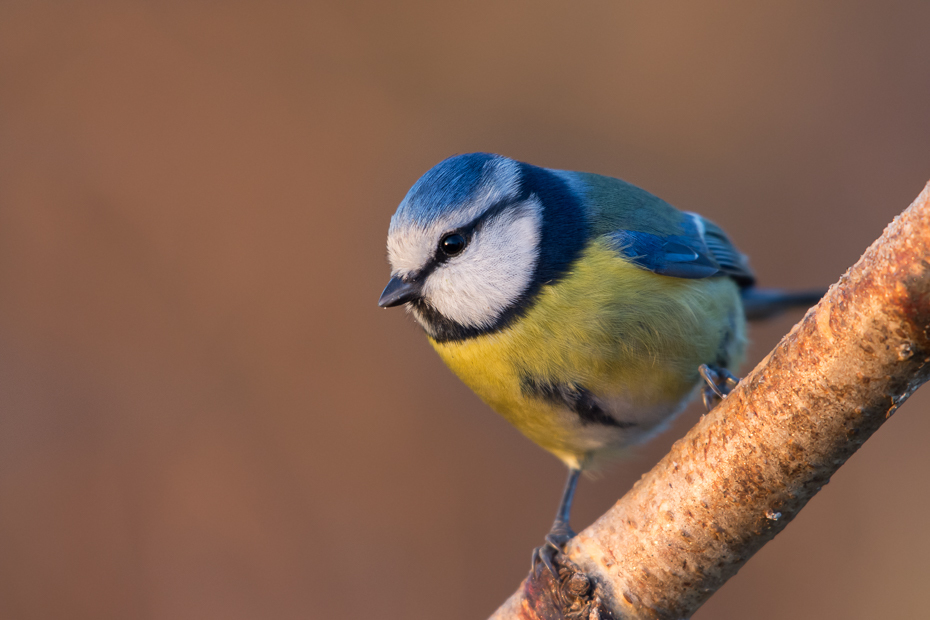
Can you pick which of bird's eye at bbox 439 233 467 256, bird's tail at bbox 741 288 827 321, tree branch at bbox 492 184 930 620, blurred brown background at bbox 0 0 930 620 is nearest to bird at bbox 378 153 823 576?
bird's eye at bbox 439 233 467 256

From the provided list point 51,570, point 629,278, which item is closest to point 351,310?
point 51,570

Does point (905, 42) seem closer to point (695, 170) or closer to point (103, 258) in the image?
point (695, 170)

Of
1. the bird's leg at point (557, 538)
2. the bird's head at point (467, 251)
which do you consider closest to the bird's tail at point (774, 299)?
the bird's leg at point (557, 538)

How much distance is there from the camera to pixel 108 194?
3.71 m

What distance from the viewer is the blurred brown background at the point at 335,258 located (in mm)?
3387

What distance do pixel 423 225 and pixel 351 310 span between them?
78.3 inches

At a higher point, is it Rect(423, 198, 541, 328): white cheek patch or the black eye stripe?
the black eye stripe

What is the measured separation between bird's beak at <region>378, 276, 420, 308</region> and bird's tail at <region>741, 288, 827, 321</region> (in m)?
1.35

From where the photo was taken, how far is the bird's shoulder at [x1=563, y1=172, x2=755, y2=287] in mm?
1935

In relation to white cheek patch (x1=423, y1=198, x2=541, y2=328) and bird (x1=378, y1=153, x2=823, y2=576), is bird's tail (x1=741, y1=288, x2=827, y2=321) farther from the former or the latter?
white cheek patch (x1=423, y1=198, x2=541, y2=328)

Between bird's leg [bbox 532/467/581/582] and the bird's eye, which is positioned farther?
the bird's eye

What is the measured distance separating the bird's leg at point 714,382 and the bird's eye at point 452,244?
2.29ft

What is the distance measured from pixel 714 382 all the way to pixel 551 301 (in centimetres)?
49

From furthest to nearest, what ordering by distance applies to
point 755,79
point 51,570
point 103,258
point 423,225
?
1. point 755,79
2. point 103,258
3. point 51,570
4. point 423,225
